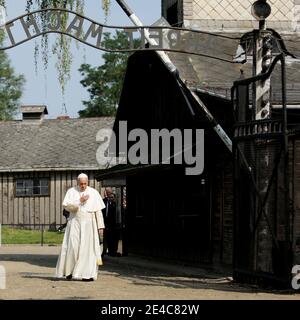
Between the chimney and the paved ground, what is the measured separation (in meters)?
28.6

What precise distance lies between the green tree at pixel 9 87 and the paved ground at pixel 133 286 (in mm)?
61423

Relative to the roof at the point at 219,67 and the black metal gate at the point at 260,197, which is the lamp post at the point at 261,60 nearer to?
the black metal gate at the point at 260,197

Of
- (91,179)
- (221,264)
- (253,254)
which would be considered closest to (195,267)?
(221,264)

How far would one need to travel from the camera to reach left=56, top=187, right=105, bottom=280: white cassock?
1766 cm

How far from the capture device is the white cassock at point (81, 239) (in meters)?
17.7

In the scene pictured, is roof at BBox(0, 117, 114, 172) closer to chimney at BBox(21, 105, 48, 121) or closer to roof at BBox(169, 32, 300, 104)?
chimney at BBox(21, 105, 48, 121)

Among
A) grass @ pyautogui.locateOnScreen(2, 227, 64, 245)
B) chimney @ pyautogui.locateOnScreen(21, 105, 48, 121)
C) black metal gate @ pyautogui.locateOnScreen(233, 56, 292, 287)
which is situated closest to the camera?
black metal gate @ pyautogui.locateOnScreen(233, 56, 292, 287)

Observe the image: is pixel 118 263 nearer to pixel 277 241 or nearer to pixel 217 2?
pixel 217 2

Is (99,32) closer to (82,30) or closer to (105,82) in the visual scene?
(82,30)

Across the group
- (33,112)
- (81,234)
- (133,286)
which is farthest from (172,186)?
(33,112)

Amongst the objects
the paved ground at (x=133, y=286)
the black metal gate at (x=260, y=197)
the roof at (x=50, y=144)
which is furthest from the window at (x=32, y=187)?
the black metal gate at (x=260, y=197)

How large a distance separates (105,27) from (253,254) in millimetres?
4504

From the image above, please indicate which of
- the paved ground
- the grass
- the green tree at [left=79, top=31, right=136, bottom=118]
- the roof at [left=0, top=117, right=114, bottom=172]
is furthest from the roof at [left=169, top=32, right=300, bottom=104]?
the green tree at [left=79, top=31, right=136, bottom=118]

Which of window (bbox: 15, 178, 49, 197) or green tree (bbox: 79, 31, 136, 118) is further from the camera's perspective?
green tree (bbox: 79, 31, 136, 118)
